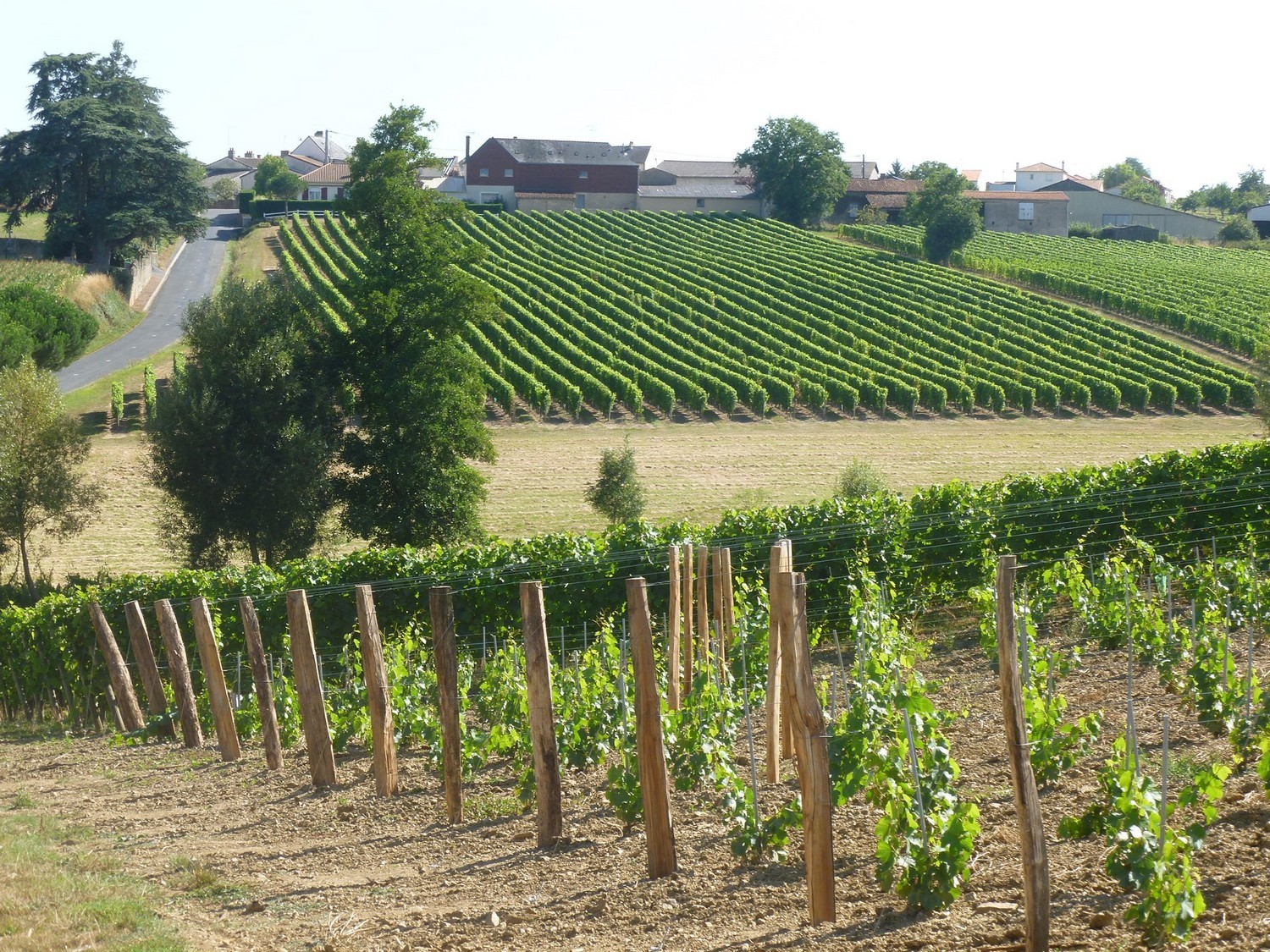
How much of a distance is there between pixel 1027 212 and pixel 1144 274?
85.9 feet

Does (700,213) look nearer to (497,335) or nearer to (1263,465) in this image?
(497,335)

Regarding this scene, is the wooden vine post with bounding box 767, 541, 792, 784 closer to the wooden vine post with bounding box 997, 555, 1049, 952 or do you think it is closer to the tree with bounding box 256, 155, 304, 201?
the wooden vine post with bounding box 997, 555, 1049, 952

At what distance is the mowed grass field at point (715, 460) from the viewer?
30469mm

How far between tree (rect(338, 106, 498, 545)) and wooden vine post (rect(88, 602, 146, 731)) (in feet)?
47.1

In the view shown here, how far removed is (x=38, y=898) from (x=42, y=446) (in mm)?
23049

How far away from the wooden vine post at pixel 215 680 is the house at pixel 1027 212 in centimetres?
9950

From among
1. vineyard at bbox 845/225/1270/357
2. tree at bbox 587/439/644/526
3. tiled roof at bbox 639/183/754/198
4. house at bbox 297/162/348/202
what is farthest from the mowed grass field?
house at bbox 297/162/348/202

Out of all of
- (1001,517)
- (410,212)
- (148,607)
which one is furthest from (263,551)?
(1001,517)

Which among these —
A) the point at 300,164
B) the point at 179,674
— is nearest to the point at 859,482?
the point at 179,674

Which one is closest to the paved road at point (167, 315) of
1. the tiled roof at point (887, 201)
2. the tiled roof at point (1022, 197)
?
the tiled roof at point (887, 201)

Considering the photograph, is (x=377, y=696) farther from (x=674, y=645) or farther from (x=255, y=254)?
Answer: (x=255, y=254)

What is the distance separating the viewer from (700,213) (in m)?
94.6

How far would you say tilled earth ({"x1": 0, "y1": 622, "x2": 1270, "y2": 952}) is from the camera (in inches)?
208

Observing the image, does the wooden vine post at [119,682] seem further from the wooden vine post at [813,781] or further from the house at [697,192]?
the house at [697,192]
